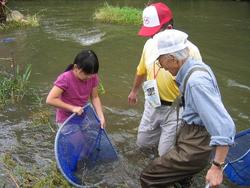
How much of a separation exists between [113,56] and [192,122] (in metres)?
7.09

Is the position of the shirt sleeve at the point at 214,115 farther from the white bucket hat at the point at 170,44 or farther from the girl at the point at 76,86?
the girl at the point at 76,86

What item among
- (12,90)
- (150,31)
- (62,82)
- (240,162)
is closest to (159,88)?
(150,31)

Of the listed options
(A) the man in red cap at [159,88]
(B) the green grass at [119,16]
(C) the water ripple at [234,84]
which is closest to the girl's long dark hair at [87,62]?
(A) the man in red cap at [159,88]

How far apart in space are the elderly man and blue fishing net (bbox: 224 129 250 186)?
33.5 inches

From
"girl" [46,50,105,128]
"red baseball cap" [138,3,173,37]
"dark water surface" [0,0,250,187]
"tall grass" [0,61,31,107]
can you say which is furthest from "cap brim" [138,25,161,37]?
"tall grass" [0,61,31,107]

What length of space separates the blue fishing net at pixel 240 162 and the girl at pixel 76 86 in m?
1.45

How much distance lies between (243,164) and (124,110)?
121 inches

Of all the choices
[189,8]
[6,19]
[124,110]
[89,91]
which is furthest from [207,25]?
[89,91]

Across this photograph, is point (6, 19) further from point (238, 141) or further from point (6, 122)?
point (238, 141)

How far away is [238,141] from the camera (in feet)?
15.8

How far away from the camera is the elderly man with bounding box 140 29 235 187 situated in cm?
324

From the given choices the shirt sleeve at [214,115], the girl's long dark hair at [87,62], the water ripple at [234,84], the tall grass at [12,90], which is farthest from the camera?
the water ripple at [234,84]

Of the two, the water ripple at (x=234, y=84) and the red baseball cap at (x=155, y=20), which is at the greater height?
the red baseball cap at (x=155, y=20)

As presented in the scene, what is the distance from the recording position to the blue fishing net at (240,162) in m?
4.55
